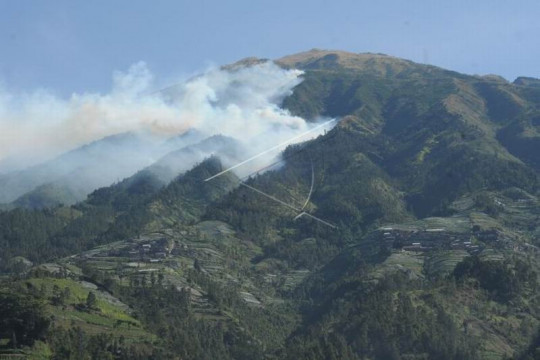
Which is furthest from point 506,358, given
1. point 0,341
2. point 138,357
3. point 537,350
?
point 0,341

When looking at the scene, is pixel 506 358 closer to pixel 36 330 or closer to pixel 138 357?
pixel 138 357

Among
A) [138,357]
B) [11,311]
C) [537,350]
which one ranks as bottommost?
[537,350]

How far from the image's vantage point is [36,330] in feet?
637

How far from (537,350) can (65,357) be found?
83.8 metres

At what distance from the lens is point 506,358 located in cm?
19638

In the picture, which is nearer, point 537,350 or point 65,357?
point 65,357

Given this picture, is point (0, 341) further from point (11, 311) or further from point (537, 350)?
point (537, 350)

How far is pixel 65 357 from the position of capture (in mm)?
185875

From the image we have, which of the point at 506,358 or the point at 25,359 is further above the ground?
the point at 25,359

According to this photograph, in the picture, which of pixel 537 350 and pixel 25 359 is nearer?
pixel 25 359

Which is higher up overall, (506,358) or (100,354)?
(100,354)

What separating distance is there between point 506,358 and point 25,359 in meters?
84.1

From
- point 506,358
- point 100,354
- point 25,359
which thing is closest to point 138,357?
point 100,354

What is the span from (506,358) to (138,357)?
65.8 metres
